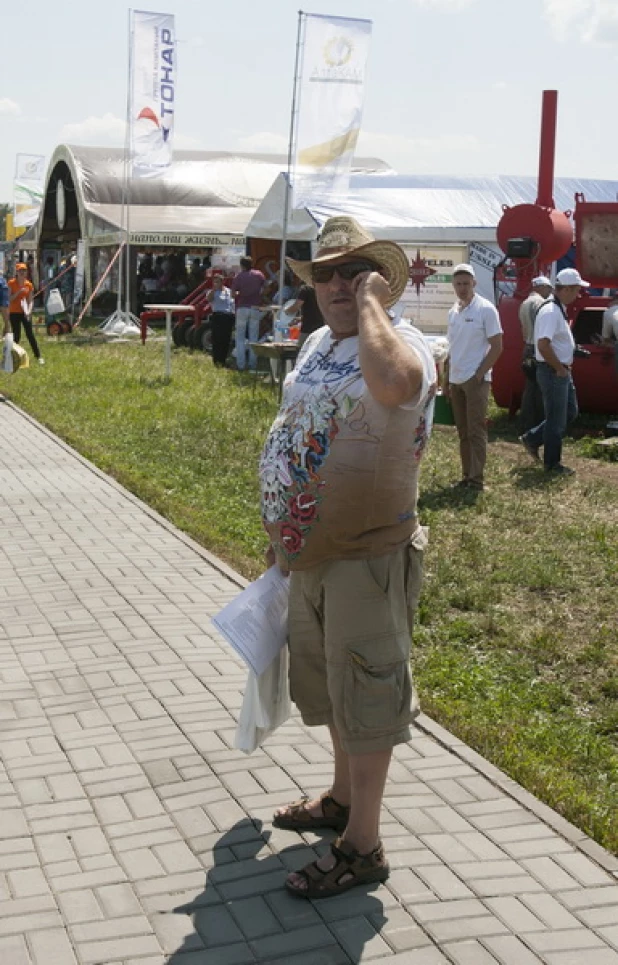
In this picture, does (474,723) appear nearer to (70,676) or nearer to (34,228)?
(70,676)

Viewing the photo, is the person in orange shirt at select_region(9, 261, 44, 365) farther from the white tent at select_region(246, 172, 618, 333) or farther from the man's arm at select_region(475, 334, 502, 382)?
the man's arm at select_region(475, 334, 502, 382)

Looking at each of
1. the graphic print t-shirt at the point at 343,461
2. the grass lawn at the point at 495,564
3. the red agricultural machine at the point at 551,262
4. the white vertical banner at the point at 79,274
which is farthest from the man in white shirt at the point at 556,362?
the white vertical banner at the point at 79,274

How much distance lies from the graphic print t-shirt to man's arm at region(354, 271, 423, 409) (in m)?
0.07

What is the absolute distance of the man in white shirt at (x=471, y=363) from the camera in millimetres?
9992

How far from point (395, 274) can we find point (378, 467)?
575 millimetres

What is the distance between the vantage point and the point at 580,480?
429 inches

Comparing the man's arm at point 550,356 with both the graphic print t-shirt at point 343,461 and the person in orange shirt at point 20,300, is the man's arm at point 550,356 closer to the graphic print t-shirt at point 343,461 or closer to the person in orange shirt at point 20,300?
the graphic print t-shirt at point 343,461

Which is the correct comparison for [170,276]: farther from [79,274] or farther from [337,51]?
[337,51]

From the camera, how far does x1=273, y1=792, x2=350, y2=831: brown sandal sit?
405 centimetres

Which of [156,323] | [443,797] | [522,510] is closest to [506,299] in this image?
[522,510]

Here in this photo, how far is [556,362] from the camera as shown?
1080 centimetres

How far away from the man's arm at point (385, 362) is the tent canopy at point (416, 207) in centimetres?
1643

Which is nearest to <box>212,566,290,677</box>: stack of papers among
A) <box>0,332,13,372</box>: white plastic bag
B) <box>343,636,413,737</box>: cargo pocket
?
<box>343,636,413,737</box>: cargo pocket

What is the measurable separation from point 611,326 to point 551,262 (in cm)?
166
